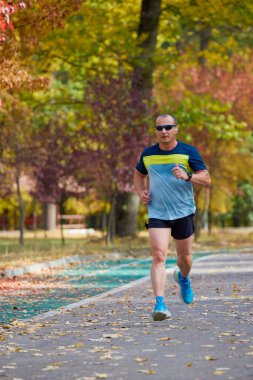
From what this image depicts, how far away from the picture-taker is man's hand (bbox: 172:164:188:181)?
11039 mm

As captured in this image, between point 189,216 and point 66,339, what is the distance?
2.15m

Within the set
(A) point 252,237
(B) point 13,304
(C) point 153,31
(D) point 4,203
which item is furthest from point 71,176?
(B) point 13,304

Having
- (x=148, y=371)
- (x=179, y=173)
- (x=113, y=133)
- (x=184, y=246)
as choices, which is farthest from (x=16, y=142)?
(x=148, y=371)

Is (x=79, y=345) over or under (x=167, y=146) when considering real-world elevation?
under

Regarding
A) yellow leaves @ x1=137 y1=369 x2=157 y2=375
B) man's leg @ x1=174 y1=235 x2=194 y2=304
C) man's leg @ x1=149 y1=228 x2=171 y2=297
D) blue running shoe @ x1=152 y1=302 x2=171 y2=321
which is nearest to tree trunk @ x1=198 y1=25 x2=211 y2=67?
man's leg @ x1=174 y1=235 x2=194 y2=304

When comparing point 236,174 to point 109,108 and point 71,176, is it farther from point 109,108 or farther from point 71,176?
point 109,108

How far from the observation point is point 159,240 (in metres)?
11.5

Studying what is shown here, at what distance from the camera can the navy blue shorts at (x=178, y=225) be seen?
11.5 m

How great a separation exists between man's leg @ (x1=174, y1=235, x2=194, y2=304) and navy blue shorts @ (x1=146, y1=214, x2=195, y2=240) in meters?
0.11

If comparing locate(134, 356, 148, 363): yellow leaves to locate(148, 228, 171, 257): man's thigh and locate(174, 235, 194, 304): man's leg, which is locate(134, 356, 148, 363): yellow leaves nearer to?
locate(148, 228, 171, 257): man's thigh

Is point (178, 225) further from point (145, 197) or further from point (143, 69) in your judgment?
point (143, 69)

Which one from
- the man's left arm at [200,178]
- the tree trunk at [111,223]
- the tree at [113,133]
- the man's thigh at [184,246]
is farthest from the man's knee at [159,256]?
the tree at [113,133]

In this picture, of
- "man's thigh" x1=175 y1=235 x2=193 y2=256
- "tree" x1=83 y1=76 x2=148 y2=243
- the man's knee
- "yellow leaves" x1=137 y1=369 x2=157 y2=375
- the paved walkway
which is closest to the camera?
"yellow leaves" x1=137 y1=369 x2=157 y2=375

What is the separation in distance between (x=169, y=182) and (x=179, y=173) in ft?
0.99
